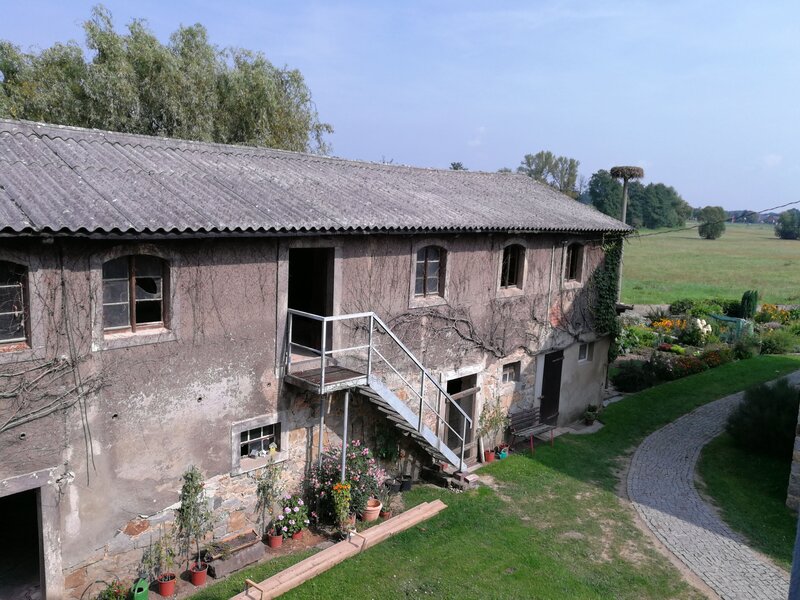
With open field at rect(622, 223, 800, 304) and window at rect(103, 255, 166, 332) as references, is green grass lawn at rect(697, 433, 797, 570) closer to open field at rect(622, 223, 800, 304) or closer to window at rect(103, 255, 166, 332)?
window at rect(103, 255, 166, 332)

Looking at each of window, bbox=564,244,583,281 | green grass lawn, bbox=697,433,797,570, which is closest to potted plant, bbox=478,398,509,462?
window, bbox=564,244,583,281

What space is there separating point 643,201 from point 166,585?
10785 cm

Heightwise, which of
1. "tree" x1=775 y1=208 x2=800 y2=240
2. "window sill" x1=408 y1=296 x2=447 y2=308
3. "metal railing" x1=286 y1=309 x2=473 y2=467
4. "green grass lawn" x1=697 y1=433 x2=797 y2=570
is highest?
"tree" x1=775 y1=208 x2=800 y2=240

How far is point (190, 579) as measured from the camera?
1030cm

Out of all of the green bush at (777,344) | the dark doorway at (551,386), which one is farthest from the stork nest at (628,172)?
the dark doorway at (551,386)

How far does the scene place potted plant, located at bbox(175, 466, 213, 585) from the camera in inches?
405

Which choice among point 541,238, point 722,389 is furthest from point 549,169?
point 541,238

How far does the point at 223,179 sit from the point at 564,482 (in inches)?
421

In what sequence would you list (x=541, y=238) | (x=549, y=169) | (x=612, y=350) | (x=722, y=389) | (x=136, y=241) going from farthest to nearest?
(x=549, y=169)
(x=722, y=389)
(x=612, y=350)
(x=541, y=238)
(x=136, y=241)

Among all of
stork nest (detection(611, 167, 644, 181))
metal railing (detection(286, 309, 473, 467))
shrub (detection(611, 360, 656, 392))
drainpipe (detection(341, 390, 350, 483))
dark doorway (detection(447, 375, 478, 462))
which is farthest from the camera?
stork nest (detection(611, 167, 644, 181))

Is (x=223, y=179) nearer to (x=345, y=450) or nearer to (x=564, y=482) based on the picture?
(x=345, y=450)

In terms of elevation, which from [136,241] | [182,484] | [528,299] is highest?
[136,241]

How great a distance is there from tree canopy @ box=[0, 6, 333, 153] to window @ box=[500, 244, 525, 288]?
54.6ft

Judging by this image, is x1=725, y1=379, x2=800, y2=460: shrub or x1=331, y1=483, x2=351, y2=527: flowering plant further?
x1=725, y1=379, x2=800, y2=460: shrub
